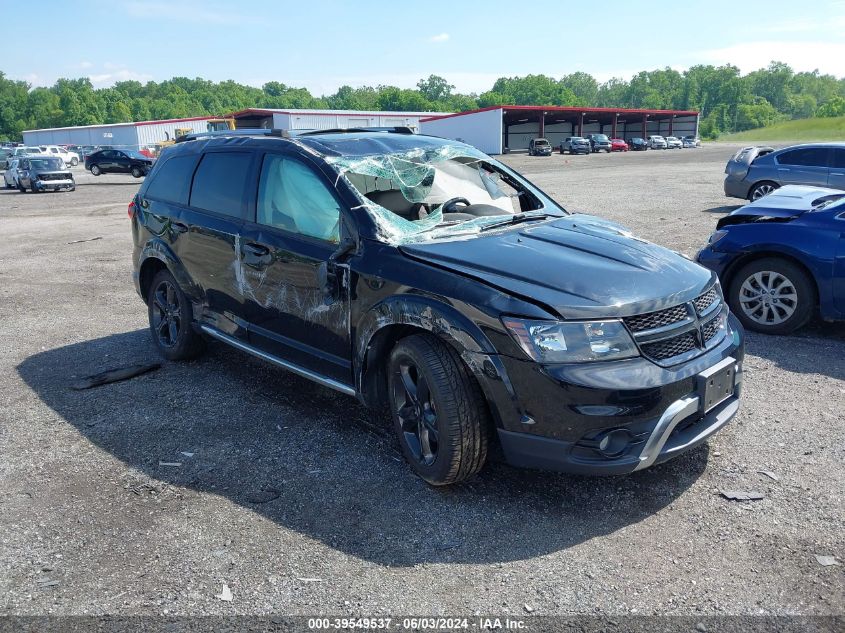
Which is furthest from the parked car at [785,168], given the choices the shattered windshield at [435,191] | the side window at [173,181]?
the side window at [173,181]

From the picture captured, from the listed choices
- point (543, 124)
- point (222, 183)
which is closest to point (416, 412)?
point (222, 183)

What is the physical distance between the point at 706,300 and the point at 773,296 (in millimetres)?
3070

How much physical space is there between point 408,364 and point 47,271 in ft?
29.3

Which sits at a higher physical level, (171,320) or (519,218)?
(519,218)

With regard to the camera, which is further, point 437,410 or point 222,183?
point 222,183

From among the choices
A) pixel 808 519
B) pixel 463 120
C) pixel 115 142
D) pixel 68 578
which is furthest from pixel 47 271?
pixel 115 142

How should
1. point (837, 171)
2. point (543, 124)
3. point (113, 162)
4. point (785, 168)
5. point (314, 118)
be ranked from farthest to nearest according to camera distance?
point (543, 124), point (314, 118), point (113, 162), point (785, 168), point (837, 171)

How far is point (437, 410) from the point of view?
137 inches

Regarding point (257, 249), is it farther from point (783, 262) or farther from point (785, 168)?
point (785, 168)

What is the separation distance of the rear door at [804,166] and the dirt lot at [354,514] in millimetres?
10330

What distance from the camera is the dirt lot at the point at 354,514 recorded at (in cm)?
293

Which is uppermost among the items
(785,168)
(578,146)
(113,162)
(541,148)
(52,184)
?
(578,146)

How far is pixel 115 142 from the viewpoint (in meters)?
80.1

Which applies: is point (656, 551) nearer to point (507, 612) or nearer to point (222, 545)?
point (507, 612)
